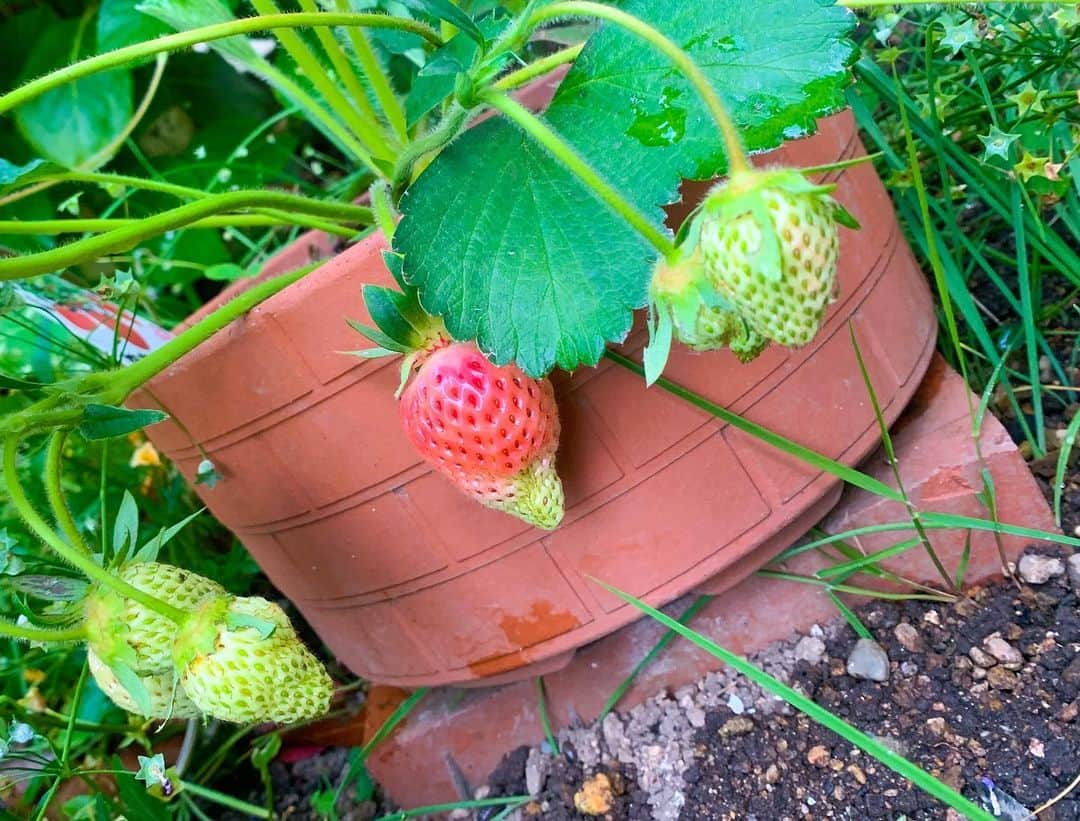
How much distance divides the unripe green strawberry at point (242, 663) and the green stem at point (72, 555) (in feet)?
0.06

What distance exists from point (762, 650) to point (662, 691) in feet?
0.30

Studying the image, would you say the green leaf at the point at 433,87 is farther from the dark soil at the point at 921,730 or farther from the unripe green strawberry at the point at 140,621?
the dark soil at the point at 921,730

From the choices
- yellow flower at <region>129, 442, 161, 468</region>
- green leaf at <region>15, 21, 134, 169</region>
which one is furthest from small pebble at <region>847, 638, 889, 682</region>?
green leaf at <region>15, 21, 134, 169</region>

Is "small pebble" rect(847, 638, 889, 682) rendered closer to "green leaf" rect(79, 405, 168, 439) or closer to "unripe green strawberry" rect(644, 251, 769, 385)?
"unripe green strawberry" rect(644, 251, 769, 385)

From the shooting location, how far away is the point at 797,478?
2.27 feet

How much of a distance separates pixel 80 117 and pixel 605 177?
0.95 meters

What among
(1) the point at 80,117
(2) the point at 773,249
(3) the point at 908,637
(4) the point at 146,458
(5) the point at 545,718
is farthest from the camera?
(1) the point at 80,117

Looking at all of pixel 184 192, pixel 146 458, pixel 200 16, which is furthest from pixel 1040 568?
pixel 146 458

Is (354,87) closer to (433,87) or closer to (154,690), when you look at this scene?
(433,87)

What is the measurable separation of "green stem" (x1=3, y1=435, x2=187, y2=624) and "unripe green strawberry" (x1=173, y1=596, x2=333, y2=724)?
18mm

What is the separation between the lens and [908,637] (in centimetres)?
72

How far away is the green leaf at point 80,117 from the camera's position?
47.9 inches

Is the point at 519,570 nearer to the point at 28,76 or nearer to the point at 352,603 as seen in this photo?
the point at 352,603

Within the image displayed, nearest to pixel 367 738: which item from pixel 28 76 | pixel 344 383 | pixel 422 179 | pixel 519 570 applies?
pixel 519 570
